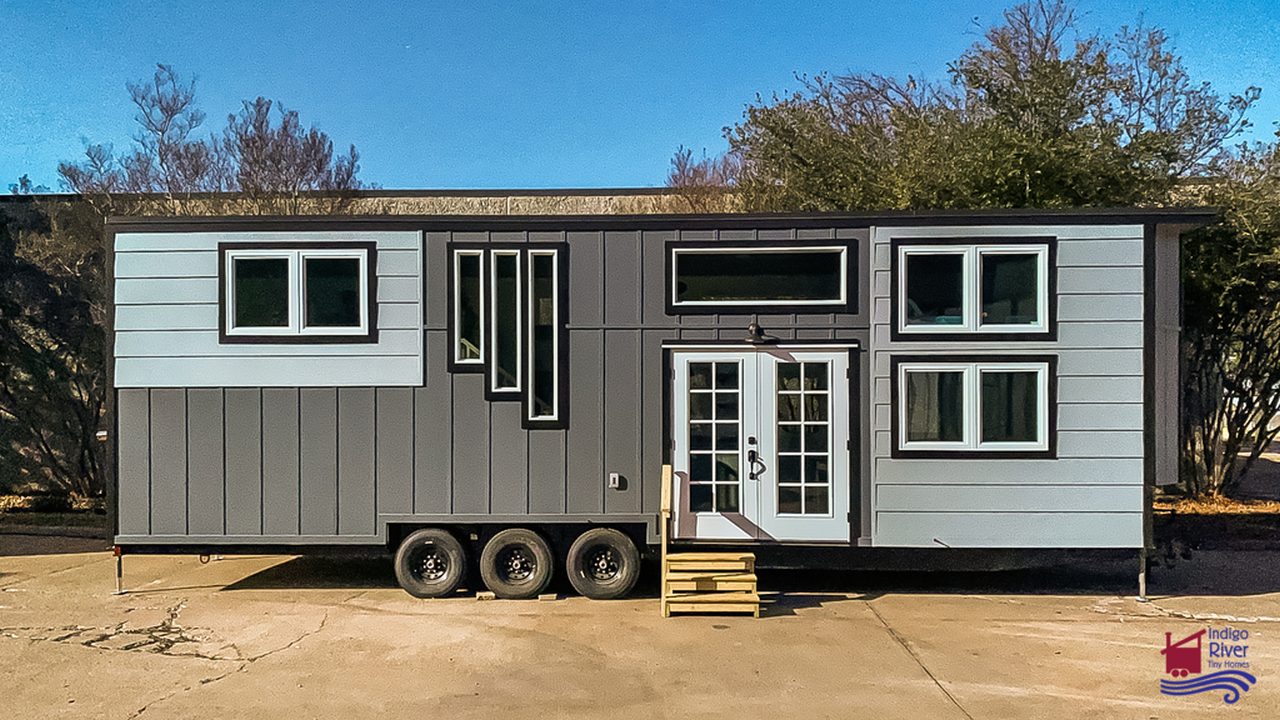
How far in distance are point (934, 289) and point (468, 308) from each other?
4156mm

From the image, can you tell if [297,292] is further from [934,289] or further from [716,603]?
[934,289]

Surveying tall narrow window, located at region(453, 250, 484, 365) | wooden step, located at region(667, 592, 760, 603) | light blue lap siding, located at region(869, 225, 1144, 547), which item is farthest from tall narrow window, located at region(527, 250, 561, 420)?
light blue lap siding, located at region(869, 225, 1144, 547)

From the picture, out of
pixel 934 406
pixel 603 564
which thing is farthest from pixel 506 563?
pixel 934 406

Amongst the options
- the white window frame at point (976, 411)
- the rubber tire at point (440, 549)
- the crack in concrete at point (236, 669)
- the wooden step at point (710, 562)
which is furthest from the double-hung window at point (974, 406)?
the crack in concrete at point (236, 669)

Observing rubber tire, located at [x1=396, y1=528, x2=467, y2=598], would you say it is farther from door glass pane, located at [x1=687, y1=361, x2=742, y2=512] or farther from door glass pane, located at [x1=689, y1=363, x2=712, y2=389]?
door glass pane, located at [x1=689, y1=363, x2=712, y2=389]

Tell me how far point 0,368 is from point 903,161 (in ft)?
43.4

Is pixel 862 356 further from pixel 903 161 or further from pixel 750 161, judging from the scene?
pixel 750 161

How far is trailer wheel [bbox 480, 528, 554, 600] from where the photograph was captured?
286 inches

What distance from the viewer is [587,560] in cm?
728

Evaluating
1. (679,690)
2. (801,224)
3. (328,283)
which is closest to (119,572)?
(328,283)

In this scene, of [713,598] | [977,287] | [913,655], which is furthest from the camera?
[977,287]

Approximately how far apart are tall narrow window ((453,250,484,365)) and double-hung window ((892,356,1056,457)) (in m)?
3.70

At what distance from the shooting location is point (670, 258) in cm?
724

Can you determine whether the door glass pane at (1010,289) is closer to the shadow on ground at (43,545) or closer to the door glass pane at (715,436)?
the door glass pane at (715,436)
